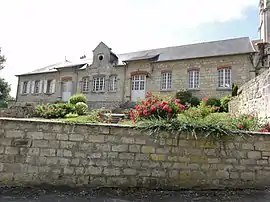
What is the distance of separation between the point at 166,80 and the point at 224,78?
14.2 ft

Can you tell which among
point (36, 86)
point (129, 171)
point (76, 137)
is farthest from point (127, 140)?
point (36, 86)

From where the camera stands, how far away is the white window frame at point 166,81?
17.7 meters

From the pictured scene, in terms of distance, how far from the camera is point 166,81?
1781 centimetres

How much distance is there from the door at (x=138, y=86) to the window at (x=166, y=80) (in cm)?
160

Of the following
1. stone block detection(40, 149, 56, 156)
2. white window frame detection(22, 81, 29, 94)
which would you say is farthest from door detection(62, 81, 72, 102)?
stone block detection(40, 149, 56, 156)

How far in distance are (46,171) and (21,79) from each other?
76.5 feet

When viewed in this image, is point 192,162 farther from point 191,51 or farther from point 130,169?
point 191,51

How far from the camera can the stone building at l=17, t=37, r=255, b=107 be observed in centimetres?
1579

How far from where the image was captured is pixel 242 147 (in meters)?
4.55

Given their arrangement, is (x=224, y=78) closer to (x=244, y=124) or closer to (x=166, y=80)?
(x=166, y=80)

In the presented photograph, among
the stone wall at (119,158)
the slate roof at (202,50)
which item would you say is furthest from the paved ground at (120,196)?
the slate roof at (202,50)

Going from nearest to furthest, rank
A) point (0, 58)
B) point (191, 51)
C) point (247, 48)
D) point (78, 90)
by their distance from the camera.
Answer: point (247, 48), point (191, 51), point (78, 90), point (0, 58)

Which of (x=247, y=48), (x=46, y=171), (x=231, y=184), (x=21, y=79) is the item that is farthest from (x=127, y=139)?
(x=21, y=79)

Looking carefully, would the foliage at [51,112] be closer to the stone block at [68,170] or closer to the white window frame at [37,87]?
the stone block at [68,170]
